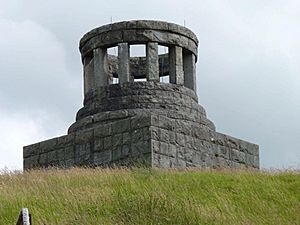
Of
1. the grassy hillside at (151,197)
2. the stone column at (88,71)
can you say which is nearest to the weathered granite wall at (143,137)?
the stone column at (88,71)

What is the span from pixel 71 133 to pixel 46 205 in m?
6.72

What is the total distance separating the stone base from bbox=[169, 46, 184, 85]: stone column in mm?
1185

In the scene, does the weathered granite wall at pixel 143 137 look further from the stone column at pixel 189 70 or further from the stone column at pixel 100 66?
the stone column at pixel 189 70

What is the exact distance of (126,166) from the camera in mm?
17906

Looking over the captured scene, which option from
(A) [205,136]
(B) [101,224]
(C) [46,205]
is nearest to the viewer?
(B) [101,224]

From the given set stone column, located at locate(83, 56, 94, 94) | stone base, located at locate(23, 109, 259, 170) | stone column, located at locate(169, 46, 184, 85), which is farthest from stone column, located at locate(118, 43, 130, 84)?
stone column, located at locate(83, 56, 94, 94)

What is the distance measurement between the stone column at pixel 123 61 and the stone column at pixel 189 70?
1.77 metres

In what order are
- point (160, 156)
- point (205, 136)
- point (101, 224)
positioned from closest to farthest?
point (101, 224) → point (160, 156) → point (205, 136)

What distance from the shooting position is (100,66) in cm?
2012

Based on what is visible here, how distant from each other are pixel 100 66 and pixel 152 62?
137cm

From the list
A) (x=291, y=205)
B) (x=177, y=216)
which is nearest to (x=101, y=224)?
(x=177, y=216)

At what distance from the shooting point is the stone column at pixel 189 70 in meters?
20.7

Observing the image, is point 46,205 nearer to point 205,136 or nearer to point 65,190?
point 65,190

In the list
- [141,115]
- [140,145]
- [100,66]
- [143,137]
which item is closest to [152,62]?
[100,66]
